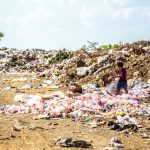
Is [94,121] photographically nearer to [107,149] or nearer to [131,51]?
[107,149]

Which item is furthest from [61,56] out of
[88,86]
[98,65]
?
[88,86]

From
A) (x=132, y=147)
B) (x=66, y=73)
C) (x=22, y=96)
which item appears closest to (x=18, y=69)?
(x=66, y=73)

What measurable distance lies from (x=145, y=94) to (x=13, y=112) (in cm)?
487

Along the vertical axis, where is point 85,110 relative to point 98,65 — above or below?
below

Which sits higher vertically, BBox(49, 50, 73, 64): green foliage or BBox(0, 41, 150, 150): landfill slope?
BBox(49, 50, 73, 64): green foliage

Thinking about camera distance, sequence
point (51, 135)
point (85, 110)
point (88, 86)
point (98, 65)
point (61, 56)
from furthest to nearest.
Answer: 1. point (61, 56)
2. point (98, 65)
3. point (88, 86)
4. point (85, 110)
5. point (51, 135)

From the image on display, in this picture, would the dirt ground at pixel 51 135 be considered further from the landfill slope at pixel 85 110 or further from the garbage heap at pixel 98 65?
the garbage heap at pixel 98 65

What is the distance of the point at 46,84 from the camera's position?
2048cm

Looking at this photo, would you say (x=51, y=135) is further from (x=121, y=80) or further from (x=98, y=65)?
(x=98, y=65)

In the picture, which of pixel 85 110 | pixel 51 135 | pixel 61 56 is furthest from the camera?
pixel 61 56

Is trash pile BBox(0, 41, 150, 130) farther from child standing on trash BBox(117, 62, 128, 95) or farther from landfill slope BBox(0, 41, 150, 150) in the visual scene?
child standing on trash BBox(117, 62, 128, 95)

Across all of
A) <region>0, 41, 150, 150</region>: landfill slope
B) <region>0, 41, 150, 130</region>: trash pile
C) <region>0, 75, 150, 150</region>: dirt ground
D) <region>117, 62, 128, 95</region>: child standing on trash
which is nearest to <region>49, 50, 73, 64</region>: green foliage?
<region>0, 41, 150, 130</region>: trash pile

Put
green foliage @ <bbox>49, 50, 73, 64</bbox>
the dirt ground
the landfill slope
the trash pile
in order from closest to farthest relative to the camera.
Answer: the dirt ground
the landfill slope
the trash pile
green foliage @ <bbox>49, 50, 73, 64</bbox>

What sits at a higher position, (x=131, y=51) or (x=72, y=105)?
(x=131, y=51)
